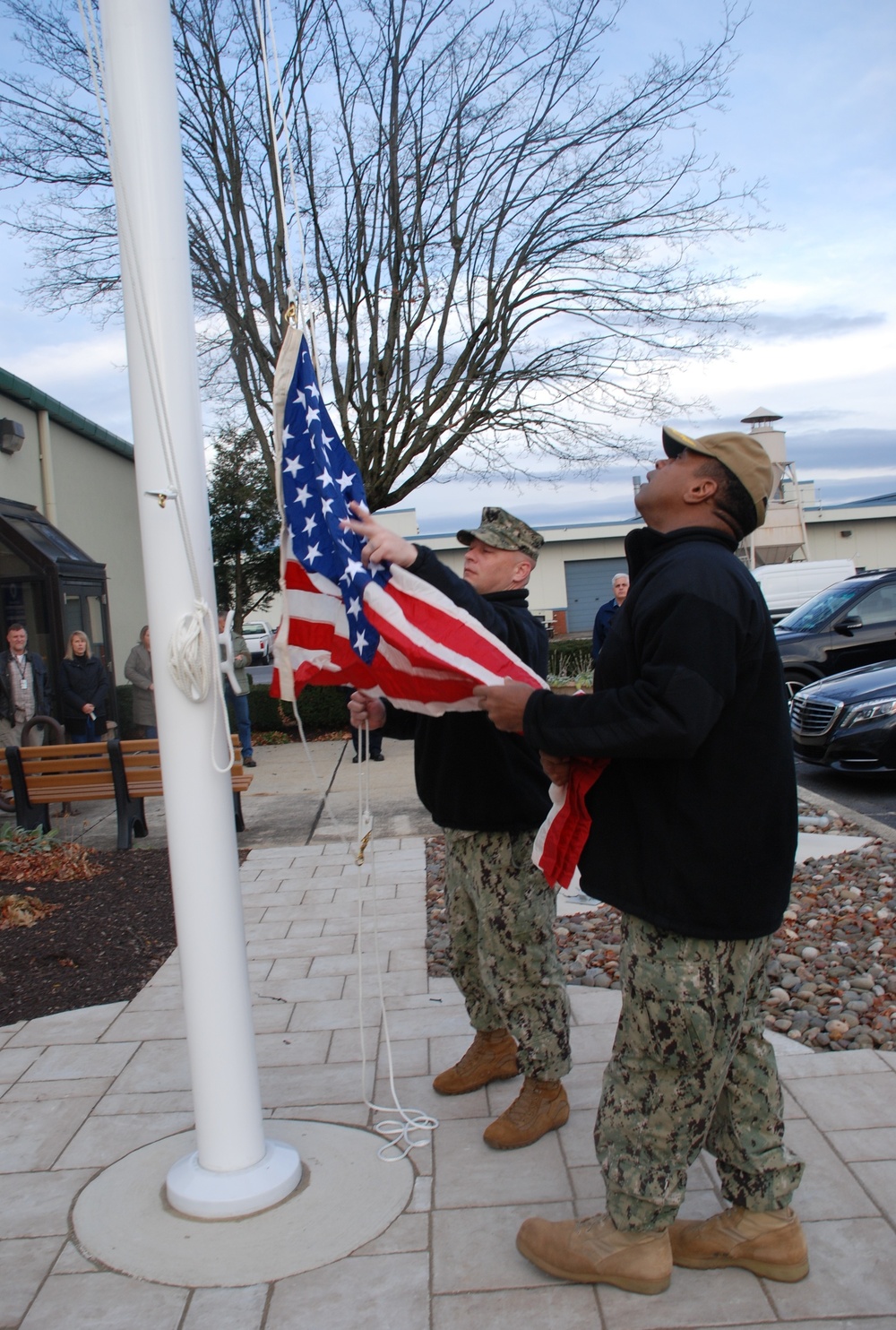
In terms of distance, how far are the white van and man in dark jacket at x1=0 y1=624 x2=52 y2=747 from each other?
49.4ft

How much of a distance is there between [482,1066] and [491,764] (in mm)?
1163

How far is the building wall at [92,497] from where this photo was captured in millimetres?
14367

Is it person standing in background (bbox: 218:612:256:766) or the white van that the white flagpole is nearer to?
person standing in background (bbox: 218:612:256:766)

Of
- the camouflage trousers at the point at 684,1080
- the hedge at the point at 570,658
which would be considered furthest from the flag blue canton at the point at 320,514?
the hedge at the point at 570,658

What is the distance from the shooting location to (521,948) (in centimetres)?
333

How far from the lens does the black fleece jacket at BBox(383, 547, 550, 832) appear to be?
10.8ft

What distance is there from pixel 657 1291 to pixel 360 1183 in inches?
37.1

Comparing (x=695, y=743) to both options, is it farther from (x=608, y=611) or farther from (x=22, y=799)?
(x=22, y=799)

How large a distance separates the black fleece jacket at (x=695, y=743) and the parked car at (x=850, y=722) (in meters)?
7.00

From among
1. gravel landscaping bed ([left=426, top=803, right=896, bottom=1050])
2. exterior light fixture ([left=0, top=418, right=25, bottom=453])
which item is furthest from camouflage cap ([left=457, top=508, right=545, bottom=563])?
exterior light fixture ([left=0, top=418, right=25, bottom=453])

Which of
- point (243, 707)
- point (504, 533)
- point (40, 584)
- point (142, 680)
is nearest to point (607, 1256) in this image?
point (504, 533)

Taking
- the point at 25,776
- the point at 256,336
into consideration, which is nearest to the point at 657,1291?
the point at 25,776

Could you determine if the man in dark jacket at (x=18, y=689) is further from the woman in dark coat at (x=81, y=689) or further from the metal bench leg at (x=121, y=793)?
the metal bench leg at (x=121, y=793)

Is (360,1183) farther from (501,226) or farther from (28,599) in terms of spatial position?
(501,226)
